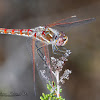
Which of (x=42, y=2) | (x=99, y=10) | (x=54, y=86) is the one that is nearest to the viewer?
(x=54, y=86)

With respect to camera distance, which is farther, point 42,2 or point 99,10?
point 42,2

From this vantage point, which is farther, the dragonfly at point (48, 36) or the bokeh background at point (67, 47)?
the bokeh background at point (67, 47)

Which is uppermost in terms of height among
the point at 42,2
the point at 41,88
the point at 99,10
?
the point at 42,2

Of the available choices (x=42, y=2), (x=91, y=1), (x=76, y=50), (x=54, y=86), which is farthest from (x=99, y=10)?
(x=54, y=86)

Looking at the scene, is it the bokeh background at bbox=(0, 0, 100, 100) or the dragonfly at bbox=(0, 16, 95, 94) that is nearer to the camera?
the dragonfly at bbox=(0, 16, 95, 94)

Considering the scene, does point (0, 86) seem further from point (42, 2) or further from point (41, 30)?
point (42, 2)

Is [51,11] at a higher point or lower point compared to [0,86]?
higher

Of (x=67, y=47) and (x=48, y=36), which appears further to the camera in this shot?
(x=67, y=47)

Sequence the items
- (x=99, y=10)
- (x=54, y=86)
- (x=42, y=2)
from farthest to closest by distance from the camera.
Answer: (x=42, y=2), (x=99, y=10), (x=54, y=86)
